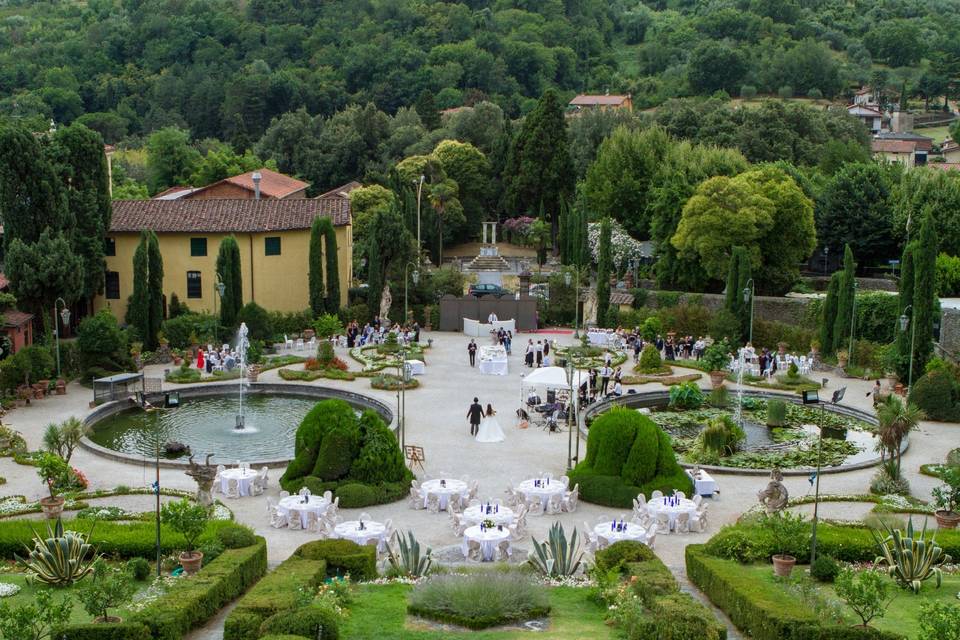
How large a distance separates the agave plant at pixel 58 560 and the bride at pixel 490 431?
12321 millimetres

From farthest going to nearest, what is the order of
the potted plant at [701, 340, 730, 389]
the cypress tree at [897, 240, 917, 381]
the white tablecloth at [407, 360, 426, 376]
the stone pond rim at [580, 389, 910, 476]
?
the white tablecloth at [407, 360, 426, 376] < the potted plant at [701, 340, 730, 389] < the cypress tree at [897, 240, 917, 381] < the stone pond rim at [580, 389, 910, 476]

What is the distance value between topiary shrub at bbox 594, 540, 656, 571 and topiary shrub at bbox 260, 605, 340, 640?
5092mm

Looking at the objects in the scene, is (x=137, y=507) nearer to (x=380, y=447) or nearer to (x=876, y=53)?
(x=380, y=447)

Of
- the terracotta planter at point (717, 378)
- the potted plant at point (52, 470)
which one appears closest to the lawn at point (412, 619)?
the potted plant at point (52, 470)

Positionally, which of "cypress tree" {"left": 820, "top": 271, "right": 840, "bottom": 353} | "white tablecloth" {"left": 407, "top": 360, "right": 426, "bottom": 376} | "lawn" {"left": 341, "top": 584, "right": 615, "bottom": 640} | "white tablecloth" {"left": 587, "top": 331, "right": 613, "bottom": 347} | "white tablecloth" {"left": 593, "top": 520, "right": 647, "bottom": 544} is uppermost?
"cypress tree" {"left": 820, "top": 271, "right": 840, "bottom": 353}

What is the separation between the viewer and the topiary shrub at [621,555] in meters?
18.1

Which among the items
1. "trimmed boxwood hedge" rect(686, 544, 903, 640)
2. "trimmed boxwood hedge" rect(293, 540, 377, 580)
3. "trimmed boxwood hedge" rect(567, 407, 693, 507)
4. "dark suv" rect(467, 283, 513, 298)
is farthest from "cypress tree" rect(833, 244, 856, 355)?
"trimmed boxwood hedge" rect(293, 540, 377, 580)

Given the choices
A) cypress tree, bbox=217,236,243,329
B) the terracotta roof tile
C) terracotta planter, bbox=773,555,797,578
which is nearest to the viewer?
terracotta planter, bbox=773,555,797,578

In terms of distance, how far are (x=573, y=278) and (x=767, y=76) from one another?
65.7 metres

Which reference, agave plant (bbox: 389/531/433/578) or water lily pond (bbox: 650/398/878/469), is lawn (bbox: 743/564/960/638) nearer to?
agave plant (bbox: 389/531/433/578)

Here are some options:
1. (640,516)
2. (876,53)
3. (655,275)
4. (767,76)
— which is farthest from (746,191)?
(876,53)

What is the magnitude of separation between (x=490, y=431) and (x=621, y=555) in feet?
34.3

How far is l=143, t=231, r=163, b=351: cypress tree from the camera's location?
130 feet

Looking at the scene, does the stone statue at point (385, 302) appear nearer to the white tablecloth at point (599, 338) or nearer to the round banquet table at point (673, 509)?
the white tablecloth at point (599, 338)
